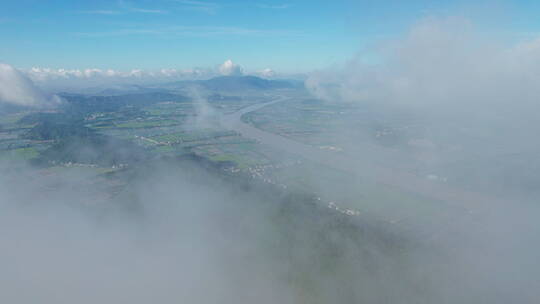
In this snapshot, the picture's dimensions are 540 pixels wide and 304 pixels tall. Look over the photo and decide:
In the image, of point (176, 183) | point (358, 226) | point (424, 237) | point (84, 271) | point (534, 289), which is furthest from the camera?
point (176, 183)

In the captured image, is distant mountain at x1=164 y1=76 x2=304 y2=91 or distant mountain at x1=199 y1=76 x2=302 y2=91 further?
distant mountain at x1=199 y1=76 x2=302 y2=91

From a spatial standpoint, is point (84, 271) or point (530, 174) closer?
point (84, 271)

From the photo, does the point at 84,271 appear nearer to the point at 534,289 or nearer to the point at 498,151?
the point at 534,289

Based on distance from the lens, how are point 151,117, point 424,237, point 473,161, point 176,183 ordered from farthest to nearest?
point 151,117 → point 473,161 → point 176,183 → point 424,237

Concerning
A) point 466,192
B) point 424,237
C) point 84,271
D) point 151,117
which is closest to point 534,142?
point 466,192

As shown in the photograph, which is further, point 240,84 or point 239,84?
point 240,84

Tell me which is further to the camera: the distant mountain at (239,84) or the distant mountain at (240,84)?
the distant mountain at (240,84)

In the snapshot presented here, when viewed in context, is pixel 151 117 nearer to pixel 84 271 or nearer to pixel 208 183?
pixel 208 183

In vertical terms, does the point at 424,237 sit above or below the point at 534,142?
below

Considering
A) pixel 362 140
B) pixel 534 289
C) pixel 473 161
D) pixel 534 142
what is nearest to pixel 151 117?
pixel 362 140
